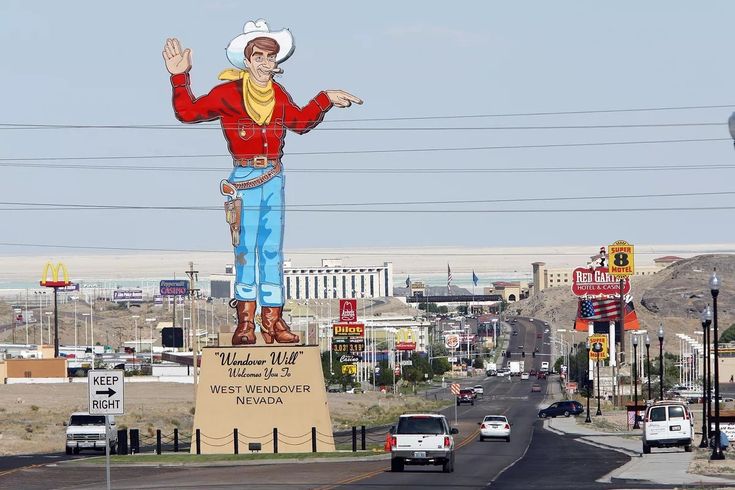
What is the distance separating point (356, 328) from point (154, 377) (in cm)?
2496

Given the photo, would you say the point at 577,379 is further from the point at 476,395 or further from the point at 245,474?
the point at 245,474

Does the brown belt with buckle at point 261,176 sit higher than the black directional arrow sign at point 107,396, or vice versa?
the brown belt with buckle at point 261,176

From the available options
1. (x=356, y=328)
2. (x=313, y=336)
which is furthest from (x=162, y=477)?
(x=356, y=328)

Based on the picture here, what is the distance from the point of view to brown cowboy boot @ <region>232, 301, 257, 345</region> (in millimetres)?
65938

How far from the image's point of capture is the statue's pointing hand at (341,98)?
220 feet

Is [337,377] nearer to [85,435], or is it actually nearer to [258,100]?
[85,435]

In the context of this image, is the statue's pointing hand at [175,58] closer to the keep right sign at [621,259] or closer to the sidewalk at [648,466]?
the sidewalk at [648,466]

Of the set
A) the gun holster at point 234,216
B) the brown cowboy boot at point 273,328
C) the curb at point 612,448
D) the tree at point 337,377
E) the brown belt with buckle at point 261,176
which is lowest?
the tree at point 337,377

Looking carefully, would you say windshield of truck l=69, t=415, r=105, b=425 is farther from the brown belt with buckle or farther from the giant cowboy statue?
the brown belt with buckle

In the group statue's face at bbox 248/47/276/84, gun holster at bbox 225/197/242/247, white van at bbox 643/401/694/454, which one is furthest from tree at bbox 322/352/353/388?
white van at bbox 643/401/694/454

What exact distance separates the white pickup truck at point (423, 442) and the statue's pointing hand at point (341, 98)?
75.9ft

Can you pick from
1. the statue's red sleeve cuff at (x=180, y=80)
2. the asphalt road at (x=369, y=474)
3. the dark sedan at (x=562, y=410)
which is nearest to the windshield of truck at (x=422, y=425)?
the asphalt road at (x=369, y=474)

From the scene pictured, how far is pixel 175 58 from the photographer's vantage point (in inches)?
2638

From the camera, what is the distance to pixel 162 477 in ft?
152
